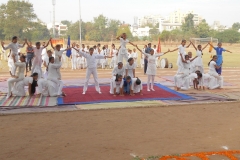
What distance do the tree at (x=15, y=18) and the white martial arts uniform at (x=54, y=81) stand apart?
128 ft

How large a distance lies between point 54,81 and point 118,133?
463 centimetres

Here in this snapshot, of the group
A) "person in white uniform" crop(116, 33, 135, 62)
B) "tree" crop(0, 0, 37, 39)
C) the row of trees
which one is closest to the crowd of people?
"person in white uniform" crop(116, 33, 135, 62)

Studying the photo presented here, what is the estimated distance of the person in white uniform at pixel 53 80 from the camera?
11047 mm

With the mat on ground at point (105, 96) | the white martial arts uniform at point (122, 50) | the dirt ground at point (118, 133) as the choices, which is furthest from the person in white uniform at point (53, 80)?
the white martial arts uniform at point (122, 50)

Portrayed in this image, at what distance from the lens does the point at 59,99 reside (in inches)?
418

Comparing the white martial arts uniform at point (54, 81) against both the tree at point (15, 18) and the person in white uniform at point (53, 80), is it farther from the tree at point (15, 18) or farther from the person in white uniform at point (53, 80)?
the tree at point (15, 18)

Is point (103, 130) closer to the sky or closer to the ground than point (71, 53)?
closer to the ground

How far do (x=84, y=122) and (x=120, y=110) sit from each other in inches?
62.6

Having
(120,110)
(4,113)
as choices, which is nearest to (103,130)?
(120,110)

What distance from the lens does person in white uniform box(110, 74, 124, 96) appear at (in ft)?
36.6

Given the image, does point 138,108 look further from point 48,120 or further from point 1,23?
point 1,23

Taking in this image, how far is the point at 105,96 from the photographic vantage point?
438 inches

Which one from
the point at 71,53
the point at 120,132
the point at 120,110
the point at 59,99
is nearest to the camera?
the point at 120,132

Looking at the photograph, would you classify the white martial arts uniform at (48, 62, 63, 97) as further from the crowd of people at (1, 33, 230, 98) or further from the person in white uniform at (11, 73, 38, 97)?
the person in white uniform at (11, 73, 38, 97)
